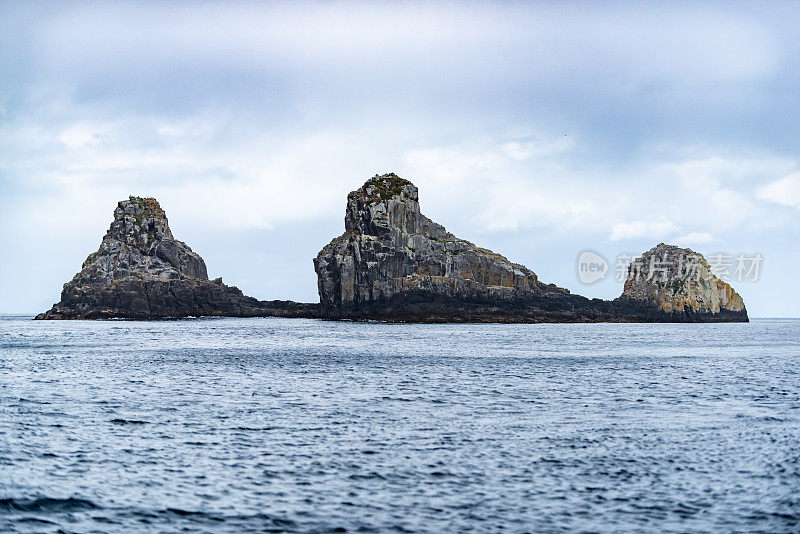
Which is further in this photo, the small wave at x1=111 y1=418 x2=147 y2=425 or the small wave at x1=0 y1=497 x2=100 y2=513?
the small wave at x1=111 y1=418 x2=147 y2=425

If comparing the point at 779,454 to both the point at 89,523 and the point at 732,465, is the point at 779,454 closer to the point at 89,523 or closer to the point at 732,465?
the point at 732,465

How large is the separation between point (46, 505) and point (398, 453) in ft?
35.8

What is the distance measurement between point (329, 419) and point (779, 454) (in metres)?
17.7

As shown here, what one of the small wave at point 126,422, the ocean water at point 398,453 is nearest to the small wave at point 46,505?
the ocean water at point 398,453

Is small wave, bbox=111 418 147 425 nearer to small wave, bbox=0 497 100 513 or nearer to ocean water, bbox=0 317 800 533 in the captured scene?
ocean water, bbox=0 317 800 533

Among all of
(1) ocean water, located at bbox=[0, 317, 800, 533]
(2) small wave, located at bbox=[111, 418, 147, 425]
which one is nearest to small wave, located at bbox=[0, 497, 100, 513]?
(1) ocean water, located at bbox=[0, 317, 800, 533]

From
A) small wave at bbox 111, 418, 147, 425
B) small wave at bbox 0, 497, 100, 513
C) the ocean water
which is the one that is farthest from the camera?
small wave at bbox 111, 418, 147, 425

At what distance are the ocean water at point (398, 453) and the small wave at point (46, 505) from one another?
8 centimetres

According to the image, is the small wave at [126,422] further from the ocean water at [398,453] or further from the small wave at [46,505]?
the small wave at [46,505]

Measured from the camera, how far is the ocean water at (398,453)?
17.7m

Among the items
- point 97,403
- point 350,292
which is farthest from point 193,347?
point 350,292

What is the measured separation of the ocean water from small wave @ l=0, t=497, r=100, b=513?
3.1 inches

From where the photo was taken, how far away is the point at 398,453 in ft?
79.8

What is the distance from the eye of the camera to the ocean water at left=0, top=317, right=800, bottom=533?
1770 cm
